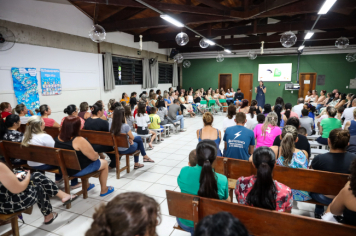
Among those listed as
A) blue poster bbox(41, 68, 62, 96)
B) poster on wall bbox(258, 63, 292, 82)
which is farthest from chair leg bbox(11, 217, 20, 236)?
poster on wall bbox(258, 63, 292, 82)

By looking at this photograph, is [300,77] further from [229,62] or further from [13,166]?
[13,166]

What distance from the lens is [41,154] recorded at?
2.83 m

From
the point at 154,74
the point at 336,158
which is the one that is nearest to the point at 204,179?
the point at 336,158

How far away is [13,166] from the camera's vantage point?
132 inches

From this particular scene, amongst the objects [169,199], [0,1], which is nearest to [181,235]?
[169,199]

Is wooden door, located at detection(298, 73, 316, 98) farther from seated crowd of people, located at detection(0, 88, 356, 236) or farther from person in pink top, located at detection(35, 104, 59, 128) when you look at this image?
person in pink top, located at detection(35, 104, 59, 128)

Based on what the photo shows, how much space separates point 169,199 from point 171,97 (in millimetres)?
7958

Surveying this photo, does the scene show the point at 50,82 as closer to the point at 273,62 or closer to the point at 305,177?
the point at 305,177

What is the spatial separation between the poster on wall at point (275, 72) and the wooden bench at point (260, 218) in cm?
1279

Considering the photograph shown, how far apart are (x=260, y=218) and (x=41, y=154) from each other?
2748 millimetres

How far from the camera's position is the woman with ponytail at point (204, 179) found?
160cm

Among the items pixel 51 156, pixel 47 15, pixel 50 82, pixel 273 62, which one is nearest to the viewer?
pixel 51 156

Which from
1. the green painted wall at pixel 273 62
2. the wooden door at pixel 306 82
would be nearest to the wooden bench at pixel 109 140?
the green painted wall at pixel 273 62

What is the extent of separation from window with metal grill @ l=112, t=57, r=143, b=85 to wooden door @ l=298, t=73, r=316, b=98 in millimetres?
9107
